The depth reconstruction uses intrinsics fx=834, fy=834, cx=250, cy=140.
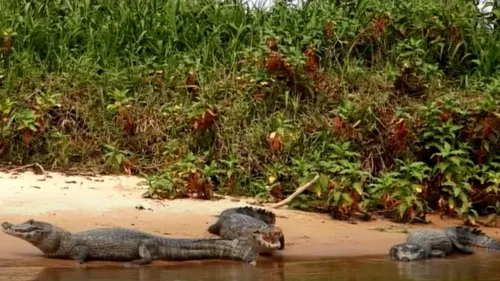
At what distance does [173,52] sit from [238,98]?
50.2 inches

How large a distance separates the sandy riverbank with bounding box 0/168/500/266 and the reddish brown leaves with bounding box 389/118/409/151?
0.87 meters

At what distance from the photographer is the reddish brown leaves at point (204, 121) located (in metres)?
8.90

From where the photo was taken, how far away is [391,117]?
8875mm

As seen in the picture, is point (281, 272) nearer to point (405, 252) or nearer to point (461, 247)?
point (405, 252)

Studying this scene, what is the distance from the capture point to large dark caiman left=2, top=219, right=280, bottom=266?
5738 millimetres

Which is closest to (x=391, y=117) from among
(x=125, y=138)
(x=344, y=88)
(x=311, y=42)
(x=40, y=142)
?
(x=344, y=88)

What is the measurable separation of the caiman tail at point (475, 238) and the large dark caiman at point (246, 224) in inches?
63.5

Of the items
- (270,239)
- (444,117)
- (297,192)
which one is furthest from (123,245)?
(444,117)

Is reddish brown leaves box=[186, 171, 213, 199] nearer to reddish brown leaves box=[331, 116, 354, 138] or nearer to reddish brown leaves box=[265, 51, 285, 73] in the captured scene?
reddish brown leaves box=[331, 116, 354, 138]

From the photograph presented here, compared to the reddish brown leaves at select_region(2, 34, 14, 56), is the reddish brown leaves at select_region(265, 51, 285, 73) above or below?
below

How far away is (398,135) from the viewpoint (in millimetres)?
8508

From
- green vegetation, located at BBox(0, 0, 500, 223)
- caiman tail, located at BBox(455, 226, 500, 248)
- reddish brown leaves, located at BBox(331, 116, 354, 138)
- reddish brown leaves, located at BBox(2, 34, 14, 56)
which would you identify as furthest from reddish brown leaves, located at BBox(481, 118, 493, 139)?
reddish brown leaves, located at BBox(2, 34, 14, 56)

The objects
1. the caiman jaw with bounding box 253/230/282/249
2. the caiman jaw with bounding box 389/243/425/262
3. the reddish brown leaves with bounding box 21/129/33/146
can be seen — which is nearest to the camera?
the caiman jaw with bounding box 253/230/282/249

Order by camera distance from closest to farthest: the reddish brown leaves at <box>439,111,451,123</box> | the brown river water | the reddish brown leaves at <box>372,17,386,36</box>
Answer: the brown river water < the reddish brown leaves at <box>439,111,451,123</box> < the reddish brown leaves at <box>372,17,386,36</box>
